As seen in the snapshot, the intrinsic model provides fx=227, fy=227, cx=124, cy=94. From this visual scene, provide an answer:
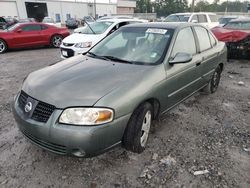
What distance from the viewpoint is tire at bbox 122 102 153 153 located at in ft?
8.50

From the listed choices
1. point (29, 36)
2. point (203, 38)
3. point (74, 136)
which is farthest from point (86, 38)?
point (74, 136)

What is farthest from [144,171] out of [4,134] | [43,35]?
[43,35]

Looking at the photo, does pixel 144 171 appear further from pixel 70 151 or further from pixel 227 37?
pixel 227 37

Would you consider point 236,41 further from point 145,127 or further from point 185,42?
point 145,127

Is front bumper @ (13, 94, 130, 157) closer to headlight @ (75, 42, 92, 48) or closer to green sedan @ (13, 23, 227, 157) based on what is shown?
green sedan @ (13, 23, 227, 157)

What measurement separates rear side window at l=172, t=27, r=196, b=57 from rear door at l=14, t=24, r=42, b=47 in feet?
30.9

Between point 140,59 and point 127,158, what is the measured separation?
1358mm

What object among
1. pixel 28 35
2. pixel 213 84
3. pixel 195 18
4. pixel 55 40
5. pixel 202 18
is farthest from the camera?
pixel 202 18

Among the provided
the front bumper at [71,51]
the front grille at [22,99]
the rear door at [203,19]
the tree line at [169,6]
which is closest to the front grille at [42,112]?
A: the front grille at [22,99]

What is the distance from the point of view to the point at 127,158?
9.36 feet

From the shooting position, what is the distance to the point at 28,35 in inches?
437

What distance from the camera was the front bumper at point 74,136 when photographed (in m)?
2.22

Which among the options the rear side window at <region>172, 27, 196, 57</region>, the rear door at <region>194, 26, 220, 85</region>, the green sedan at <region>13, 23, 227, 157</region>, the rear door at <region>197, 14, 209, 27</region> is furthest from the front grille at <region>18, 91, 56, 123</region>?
the rear door at <region>197, 14, 209, 27</region>

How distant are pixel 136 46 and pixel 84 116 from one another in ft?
5.39
